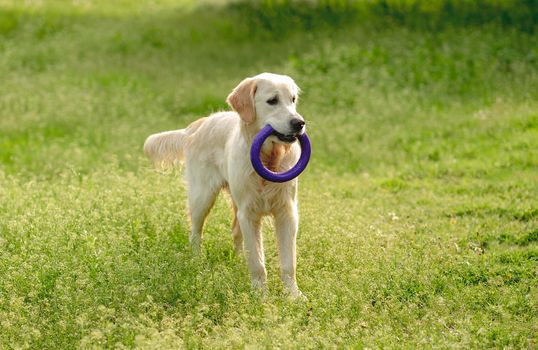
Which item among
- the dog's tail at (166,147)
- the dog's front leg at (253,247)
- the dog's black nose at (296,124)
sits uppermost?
the dog's black nose at (296,124)

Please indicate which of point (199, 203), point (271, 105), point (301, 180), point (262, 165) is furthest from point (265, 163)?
point (301, 180)

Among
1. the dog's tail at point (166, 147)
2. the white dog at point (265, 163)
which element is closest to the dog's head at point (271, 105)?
the white dog at point (265, 163)

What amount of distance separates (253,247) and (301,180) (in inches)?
152

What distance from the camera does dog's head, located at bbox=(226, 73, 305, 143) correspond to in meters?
6.71

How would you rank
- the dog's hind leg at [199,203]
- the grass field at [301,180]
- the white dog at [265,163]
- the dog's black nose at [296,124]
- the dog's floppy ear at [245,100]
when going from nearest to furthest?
the grass field at [301,180] < the dog's black nose at [296,124] < the white dog at [265,163] < the dog's floppy ear at [245,100] < the dog's hind leg at [199,203]

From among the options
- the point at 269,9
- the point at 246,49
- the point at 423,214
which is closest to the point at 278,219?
the point at 423,214

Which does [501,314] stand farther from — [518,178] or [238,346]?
[518,178]

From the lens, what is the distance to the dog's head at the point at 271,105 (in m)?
6.71

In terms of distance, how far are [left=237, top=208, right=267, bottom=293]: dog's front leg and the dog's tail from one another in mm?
1473

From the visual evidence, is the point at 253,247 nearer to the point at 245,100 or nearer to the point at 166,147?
the point at 245,100

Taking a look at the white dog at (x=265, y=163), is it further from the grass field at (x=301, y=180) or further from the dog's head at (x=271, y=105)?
the grass field at (x=301, y=180)

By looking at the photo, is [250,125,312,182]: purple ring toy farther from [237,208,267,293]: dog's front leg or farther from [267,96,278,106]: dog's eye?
[237,208,267,293]: dog's front leg

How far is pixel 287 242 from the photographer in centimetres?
706

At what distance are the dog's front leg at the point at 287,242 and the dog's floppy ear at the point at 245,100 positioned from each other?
766mm
